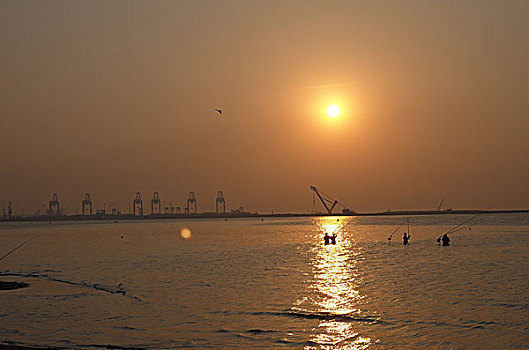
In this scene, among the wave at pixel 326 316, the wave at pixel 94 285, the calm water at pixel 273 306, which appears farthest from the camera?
the wave at pixel 94 285

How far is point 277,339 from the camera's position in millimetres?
23516

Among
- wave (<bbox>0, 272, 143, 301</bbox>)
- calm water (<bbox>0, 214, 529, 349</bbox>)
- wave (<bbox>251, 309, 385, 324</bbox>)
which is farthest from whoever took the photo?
wave (<bbox>0, 272, 143, 301</bbox>)

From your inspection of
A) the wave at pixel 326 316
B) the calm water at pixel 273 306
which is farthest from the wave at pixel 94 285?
the wave at pixel 326 316

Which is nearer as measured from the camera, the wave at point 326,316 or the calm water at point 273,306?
the calm water at point 273,306

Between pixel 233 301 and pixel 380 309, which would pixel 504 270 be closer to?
pixel 380 309

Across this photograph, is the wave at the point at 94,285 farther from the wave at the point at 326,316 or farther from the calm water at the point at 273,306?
the wave at the point at 326,316

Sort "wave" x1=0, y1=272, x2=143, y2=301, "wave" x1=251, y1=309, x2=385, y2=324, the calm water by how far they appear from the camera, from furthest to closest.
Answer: "wave" x1=0, y1=272, x2=143, y2=301, "wave" x1=251, y1=309, x2=385, y2=324, the calm water

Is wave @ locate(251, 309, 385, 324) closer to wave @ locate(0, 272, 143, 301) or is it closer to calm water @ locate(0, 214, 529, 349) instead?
calm water @ locate(0, 214, 529, 349)

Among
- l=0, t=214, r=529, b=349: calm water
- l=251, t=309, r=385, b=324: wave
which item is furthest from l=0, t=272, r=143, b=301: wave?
l=251, t=309, r=385, b=324: wave

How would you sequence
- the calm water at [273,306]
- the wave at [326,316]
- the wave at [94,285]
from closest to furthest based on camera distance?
the calm water at [273,306] → the wave at [326,316] → the wave at [94,285]

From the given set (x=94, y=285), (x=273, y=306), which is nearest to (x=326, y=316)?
(x=273, y=306)

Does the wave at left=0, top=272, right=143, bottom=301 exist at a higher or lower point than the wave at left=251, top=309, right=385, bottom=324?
higher

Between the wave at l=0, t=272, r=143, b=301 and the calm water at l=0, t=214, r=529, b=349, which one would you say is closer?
the calm water at l=0, t=214, r=529, b=349

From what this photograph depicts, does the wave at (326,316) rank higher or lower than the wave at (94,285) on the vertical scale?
lower
